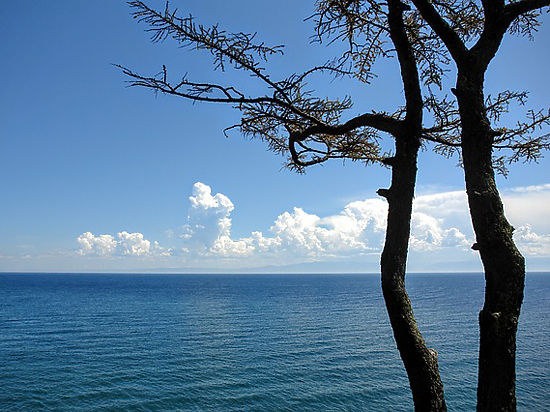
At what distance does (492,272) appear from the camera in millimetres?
3842

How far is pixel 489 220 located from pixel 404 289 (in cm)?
106

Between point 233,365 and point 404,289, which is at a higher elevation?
point 404,289

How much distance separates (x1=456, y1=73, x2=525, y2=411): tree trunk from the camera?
12.2ft

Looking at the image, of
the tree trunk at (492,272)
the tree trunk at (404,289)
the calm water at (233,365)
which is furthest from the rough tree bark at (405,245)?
the calm water at (233,365)

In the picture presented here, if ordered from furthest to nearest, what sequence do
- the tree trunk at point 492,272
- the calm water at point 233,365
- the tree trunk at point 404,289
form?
the calm water at point 233,365, the tree trunk at point 404,289, the tree trunk at point 492,272

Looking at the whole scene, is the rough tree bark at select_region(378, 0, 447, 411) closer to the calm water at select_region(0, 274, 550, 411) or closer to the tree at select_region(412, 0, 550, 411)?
the tree at select_region(412, 0, 550, 411)

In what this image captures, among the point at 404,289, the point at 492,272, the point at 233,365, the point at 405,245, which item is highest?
the point at 405,245

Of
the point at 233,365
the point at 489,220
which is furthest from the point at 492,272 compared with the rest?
the point at 233,365

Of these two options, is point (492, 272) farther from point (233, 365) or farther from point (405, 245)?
point (233, 365)

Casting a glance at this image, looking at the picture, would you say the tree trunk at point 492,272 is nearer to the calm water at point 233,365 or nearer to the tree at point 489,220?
the tree at point 489,220

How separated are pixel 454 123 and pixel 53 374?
31673 mm

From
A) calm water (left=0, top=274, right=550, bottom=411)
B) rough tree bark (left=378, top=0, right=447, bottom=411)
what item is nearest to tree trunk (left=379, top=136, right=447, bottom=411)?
rough tree bark (left=378, top=0, right=447, bottom=411)

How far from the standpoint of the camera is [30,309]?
73250mm

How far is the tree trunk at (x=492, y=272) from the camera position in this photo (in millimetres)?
3713
